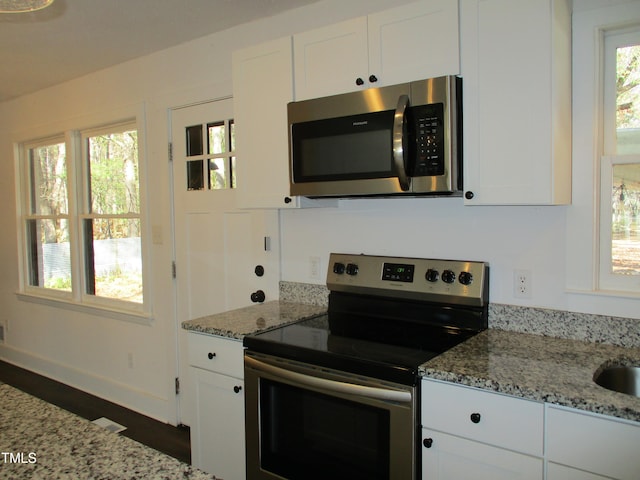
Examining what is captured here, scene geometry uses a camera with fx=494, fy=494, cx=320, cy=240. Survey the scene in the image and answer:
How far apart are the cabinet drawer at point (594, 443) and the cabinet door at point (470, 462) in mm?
83

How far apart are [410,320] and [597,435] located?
3.04 ft

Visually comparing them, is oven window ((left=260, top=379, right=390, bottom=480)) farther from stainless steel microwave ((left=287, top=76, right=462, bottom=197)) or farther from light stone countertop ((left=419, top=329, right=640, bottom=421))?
stainless steel microwave ((left=287, top=76, right=462, bottom=197))

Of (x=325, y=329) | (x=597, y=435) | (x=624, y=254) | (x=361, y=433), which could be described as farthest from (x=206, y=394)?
(x=624, y=254)

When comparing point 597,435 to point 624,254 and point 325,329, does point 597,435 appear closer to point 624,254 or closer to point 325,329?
point 624,254

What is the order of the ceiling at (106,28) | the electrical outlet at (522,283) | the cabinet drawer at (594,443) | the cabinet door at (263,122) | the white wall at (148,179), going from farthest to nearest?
the white wall at (148,179) → the ceiling at (106,28) → the cabinet door at (263,122) → the electrical outlet at (522,283) → the cabinet drawer at (594,443)

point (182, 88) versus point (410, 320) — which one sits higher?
point (182, 88)

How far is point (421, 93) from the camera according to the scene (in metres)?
1.82

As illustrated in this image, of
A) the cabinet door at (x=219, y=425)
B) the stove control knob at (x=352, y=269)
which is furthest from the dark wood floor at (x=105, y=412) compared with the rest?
the stove control knob at (x=352, y=269)

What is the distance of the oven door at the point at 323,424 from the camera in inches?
62.6

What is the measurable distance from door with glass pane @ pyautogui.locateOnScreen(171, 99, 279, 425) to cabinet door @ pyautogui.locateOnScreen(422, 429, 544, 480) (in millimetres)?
1405

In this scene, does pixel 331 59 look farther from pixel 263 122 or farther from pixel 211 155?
pixel 211 155

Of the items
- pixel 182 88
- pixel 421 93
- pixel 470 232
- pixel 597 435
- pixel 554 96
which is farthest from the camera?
pixel 182 88

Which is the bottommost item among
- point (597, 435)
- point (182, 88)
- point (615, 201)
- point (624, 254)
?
point (597, 435)

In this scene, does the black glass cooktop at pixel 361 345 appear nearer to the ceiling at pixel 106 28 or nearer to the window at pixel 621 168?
the window at pixel 621 168
